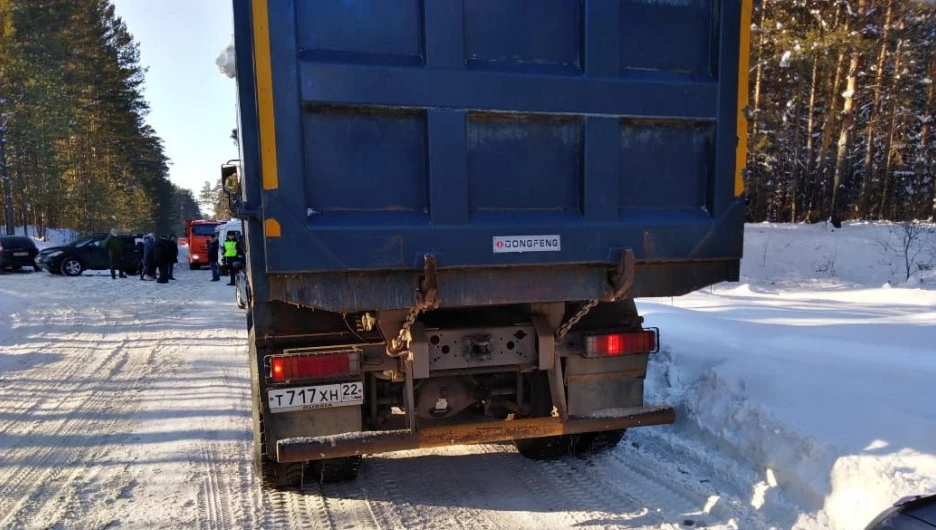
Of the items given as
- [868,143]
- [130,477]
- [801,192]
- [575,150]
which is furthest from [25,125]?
[868,143]

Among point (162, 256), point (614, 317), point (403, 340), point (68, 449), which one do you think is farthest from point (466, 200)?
point (162, 256)

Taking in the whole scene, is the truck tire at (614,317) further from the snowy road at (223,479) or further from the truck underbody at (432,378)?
the snowy road at (223,479)

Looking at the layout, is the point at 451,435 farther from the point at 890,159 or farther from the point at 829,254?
the point at 890,159

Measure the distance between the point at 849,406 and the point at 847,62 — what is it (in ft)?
74.1

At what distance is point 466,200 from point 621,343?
4.98 ft

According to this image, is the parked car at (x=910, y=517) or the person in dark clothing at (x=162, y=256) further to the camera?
the person in dark clothing at (x=162, y=256)

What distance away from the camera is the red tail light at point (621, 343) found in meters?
3.89

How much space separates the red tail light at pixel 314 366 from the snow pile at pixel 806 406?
2.51m

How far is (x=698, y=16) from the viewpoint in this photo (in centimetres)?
356

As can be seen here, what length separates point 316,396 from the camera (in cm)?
347

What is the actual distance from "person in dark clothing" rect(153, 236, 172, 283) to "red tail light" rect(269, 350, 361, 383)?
56.4 feet

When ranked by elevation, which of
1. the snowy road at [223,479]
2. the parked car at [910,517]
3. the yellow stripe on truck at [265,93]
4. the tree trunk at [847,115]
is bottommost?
the snowy road at [223,479]

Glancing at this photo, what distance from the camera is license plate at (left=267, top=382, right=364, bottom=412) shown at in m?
3.42

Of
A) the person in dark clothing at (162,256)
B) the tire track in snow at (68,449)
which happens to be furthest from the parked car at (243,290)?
the person in dark clothing at (162,256)
